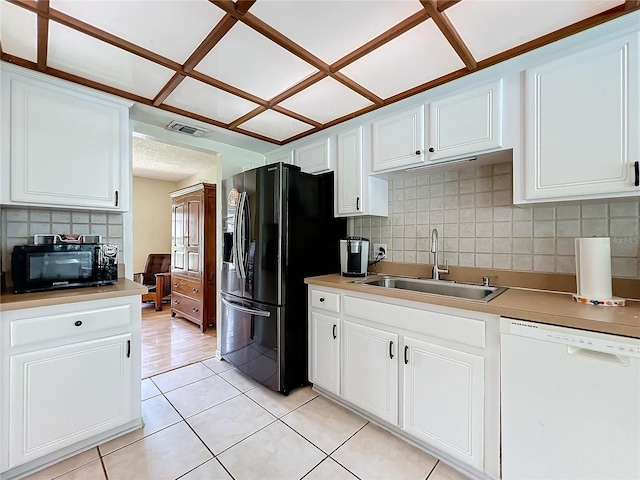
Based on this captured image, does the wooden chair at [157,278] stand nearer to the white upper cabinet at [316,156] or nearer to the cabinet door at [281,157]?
the cabinet door at [281,157]

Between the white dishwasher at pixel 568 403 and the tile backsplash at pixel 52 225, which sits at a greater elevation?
the tile backsplash at pixel 52 225

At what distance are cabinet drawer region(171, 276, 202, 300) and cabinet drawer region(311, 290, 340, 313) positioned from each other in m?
2.17

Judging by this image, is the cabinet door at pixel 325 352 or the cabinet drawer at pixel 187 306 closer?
the cabinet door at pixel 325 352

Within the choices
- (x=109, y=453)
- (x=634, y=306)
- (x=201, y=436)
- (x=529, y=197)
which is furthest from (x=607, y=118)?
(x=109, y=453)

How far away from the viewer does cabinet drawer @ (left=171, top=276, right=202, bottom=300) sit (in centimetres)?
375

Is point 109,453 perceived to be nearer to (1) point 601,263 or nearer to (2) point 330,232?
(2) point 330,232

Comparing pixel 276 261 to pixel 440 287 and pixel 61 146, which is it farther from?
pixel 61 146

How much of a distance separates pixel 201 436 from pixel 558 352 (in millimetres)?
1970

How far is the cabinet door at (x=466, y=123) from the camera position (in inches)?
62.8

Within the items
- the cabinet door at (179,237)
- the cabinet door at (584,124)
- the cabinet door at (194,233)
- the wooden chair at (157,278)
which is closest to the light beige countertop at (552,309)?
the cabinet door at (584,124)

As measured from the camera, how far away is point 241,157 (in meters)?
3.09

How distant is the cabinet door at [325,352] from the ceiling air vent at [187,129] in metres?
1.92

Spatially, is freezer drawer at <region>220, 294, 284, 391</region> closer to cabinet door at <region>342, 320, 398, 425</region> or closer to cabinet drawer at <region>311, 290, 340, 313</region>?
cabinet drawer at <region>311, 290, 340, 313</region>

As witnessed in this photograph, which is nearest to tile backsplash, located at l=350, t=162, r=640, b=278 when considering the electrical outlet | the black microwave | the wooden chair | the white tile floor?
the electrical outlet
